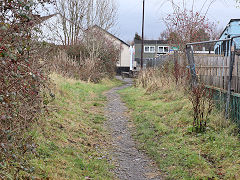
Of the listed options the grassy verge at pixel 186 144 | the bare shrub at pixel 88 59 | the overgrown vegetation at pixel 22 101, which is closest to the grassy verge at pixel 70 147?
the overgrown vegetation at pixel 22 101

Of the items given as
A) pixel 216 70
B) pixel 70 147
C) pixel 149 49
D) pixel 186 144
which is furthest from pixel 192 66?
pixel 149 49

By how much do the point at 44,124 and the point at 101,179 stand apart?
2042 millimetres

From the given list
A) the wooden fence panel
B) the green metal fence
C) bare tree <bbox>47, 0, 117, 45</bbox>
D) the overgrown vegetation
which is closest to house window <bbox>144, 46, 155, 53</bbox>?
bare tree <bbox>47, 0, 117, 45</bbox>

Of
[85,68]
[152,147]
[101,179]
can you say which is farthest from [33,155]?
[85,68]

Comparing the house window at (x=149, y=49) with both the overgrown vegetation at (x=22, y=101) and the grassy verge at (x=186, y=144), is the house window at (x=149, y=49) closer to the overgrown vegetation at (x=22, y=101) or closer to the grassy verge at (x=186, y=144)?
the grassy verge at (x=186, y=144)

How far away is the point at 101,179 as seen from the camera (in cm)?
444

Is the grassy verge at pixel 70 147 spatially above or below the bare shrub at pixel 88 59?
below

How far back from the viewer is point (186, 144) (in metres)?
5.75

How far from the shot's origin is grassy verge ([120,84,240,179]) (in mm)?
4543

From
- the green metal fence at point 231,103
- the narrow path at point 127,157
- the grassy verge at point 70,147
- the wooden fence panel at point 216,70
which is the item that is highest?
the wooden fence panel at point 216,70

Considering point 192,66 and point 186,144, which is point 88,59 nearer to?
point 192,66

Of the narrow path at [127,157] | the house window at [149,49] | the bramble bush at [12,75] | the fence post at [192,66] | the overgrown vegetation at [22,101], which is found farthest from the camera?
the house window at [149,49]

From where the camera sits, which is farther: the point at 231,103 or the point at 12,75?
the point at 231,103

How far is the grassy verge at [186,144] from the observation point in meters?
4.54
